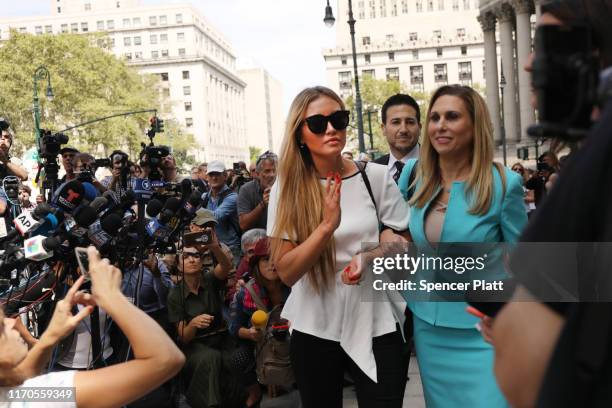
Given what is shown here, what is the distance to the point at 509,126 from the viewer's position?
45.0 metres

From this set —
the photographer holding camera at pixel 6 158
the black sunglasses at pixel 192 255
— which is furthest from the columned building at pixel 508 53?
the black sunglasses at pixel 192 255

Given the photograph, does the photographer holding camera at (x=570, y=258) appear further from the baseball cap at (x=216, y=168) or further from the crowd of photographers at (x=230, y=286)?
the baseball cap at (x=216, y=168)

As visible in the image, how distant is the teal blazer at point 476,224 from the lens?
10.3ft

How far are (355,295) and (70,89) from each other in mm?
49310

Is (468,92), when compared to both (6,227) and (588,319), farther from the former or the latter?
(6,227)

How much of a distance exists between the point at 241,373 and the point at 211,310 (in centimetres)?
63

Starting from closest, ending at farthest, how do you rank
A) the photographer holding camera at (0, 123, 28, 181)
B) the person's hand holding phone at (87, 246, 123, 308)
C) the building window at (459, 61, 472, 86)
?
the person's hand holding phone at (87, 246, 123, 308)
the photographer holding camera at (0, 123, 28, 181)
the building window at (459, 61, 472, 86)

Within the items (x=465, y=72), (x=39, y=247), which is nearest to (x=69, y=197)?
(x=39, y=247)

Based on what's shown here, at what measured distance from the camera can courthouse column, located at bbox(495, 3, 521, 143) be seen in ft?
145

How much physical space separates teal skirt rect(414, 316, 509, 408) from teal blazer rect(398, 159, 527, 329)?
59 mm

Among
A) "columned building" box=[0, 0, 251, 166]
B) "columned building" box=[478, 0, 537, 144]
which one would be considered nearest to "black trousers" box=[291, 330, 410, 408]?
"columned building" box=[478, 0, 537, 144]

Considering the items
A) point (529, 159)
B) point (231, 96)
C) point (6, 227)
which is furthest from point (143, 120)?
point (231, 96)

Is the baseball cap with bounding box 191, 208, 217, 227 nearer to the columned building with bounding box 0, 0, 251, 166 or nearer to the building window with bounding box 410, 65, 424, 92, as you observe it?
the columned building with bounding box 0, 0, 251, 166

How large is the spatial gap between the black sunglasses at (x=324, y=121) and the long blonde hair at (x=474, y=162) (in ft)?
1.47
